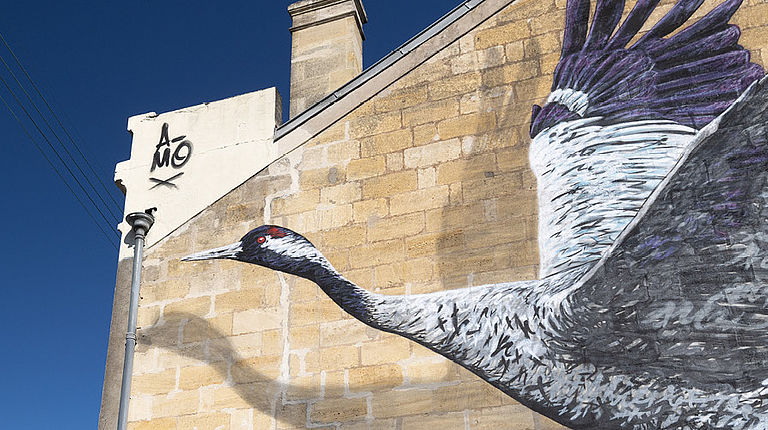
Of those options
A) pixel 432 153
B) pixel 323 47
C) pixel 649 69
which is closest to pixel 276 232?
pixel 432 153

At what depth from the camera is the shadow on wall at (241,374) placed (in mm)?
5141

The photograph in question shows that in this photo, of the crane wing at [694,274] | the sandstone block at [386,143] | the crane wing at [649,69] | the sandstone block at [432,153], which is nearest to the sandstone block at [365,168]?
the sandstone block at [386,143]

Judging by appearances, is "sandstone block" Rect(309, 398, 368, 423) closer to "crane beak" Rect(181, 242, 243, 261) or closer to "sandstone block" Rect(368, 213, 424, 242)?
"sandstone block" Rect(368, 213, 424, 242)

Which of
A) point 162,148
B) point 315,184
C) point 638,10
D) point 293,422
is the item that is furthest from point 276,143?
point 638,10

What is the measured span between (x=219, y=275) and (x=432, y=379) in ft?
5.27

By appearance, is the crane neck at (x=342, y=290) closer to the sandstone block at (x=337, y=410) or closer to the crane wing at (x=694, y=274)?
the sandstone block at (x=337, y=410)

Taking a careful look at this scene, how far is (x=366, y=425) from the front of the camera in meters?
4.98

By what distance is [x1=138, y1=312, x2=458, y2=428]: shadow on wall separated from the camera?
514cm

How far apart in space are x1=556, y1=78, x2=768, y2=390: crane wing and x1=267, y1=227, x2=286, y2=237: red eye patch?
6.26ft

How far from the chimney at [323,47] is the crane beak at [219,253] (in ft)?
4.13

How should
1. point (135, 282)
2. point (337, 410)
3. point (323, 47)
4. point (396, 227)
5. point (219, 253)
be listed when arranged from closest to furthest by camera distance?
point (337, 410), point (135, 282), point (396, 227), point (219, 253), point (323, 47)

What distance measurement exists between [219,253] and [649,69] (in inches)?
113

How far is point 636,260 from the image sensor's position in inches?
180

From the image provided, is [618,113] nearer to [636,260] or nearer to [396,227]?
[636,260]
